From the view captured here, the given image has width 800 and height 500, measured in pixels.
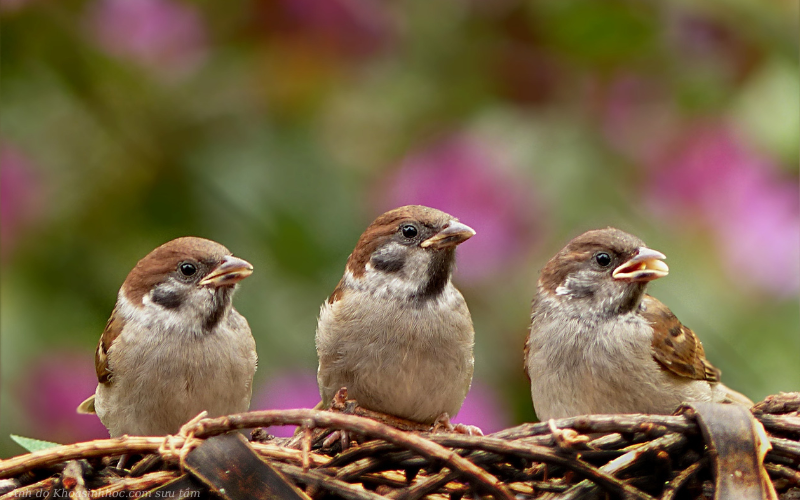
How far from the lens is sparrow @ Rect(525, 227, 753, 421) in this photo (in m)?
2.53

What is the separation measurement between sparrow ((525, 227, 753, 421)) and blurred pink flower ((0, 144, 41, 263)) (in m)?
1.76

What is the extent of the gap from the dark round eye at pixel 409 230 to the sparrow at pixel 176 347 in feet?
1.52

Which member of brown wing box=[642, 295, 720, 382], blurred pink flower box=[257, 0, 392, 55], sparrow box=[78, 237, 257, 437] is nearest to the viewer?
sparrow box=[78, 237, 257, 437]

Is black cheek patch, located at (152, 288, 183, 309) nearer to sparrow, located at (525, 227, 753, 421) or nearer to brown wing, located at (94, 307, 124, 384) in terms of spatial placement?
brown wing, located at (94, 307, 124, 384)

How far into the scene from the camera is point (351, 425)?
1683 mm

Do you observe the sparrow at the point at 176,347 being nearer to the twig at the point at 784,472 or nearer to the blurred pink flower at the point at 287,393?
the blurred pink flower at the point at 287,393

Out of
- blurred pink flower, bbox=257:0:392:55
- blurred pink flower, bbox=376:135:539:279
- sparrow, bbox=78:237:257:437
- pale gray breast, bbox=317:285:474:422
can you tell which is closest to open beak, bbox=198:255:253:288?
sparrow, bbox=78:237:257:437

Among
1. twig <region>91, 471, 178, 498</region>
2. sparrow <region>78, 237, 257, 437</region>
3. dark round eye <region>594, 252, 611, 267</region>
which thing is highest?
dark round eye <region>594, 252, 611, 267</region>

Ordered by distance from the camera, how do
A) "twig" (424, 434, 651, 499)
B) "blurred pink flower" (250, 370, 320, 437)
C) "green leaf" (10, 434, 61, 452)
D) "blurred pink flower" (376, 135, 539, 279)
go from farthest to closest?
"blurred pink flower" (376, 135, 539, 279)
"blurred pink flower" (250, 370, 320, 437)
"green leaf" (10, 434, 61, 452)
"twig" (424, 434, 651, 499)

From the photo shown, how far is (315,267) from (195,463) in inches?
69.6

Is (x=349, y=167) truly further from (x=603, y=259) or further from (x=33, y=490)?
(x=33, y=490)

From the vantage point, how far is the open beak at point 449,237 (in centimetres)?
265

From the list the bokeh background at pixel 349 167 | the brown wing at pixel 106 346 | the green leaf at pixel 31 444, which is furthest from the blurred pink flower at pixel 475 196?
the green leaf at pixel 31 444

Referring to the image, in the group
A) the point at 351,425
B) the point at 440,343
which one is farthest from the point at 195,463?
the point at 440,343
